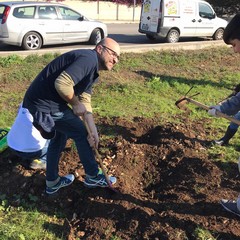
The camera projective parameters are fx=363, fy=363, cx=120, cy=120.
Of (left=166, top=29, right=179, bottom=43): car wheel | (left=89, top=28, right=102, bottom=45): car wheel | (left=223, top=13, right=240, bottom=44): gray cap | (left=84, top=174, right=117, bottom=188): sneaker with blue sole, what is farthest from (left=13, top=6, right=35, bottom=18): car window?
(left=223, top=13, right=240, bottom=44): gray cap

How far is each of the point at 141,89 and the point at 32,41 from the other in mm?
5090

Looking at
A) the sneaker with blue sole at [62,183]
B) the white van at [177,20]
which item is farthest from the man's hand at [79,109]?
the white van at [177,20]

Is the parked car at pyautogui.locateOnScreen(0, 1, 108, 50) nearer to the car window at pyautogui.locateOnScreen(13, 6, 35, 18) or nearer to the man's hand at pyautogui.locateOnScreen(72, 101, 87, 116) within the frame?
the car window at pyautogui.locateOnScreen(13, 6, 35, 18)

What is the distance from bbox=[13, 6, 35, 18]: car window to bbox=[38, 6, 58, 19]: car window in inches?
10.0

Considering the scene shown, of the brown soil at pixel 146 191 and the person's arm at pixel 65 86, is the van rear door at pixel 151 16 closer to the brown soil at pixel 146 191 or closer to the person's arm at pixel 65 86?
the brown soil at pixel 146 191

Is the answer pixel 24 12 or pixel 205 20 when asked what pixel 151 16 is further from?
pixel 24 12

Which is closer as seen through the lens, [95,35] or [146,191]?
[146,191]

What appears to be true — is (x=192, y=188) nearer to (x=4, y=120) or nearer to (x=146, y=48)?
(x=4, y=120)

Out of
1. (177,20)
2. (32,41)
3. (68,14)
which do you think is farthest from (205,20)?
(32,41)

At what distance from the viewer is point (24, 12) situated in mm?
10883

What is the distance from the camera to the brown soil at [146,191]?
131 inches

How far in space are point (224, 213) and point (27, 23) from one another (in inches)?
357

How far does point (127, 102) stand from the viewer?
6.64 meters

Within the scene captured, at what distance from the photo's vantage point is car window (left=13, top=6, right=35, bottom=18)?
10688 millimetres
